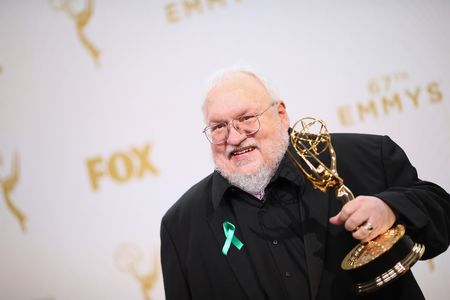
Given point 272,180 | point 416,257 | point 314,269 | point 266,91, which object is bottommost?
point 314,269

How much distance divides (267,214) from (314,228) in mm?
234

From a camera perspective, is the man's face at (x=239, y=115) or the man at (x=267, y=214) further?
the man's face at (x=239, y=115)

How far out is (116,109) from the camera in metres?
2.67

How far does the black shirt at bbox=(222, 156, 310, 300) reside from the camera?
1.58 m

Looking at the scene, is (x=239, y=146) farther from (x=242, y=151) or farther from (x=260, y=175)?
(x=260, y=175)

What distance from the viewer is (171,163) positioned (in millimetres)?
2686

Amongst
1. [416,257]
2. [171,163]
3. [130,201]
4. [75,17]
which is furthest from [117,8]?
Answer: [416,257]

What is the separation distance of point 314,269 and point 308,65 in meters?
1.76

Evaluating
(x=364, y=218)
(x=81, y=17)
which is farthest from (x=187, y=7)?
(x=364, y=218)

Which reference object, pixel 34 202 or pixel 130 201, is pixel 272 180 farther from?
pixel 34 202

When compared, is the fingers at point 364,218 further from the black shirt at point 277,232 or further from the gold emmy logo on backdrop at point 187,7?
the gold emmy logo on backdrop at point 187,7

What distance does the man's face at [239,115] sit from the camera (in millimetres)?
1749

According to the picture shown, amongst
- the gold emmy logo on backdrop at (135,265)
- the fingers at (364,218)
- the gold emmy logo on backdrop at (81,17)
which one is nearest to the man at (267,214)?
the fingers at (364,218)

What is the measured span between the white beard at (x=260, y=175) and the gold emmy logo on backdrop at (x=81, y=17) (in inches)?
56.4
